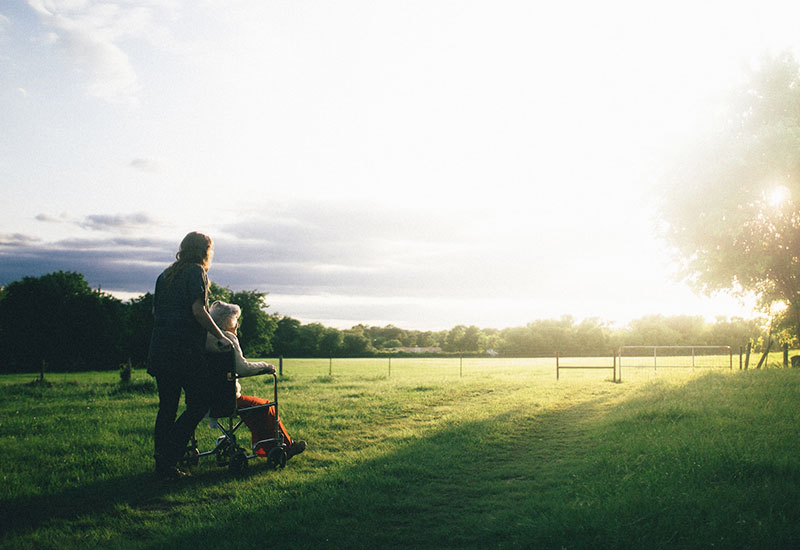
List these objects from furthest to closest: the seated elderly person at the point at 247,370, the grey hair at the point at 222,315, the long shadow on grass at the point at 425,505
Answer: the grey hair at the point at 222,315 < the seated elderly person at the point at 247,370 < the long shadow on grass at the point at 425,505

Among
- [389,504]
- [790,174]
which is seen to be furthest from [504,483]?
[790,174]

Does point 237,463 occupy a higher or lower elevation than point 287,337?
higher

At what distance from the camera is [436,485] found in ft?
19.5

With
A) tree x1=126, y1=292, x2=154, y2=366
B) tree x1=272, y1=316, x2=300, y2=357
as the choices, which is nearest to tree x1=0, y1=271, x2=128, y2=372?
tree x1=126, y1=292, x2=154, y2=366

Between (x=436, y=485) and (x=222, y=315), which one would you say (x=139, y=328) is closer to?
(x=222, y=315)

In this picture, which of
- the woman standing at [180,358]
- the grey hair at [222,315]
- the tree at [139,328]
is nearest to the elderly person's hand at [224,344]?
the woman standing at [180,358]

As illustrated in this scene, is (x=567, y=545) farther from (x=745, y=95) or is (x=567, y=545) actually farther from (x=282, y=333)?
(x=282, y=333)

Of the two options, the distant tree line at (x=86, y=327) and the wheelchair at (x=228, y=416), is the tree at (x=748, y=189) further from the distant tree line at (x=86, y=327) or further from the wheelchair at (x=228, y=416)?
the wheelchair at (x=228, y=416)

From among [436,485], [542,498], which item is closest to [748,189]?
[542,498]

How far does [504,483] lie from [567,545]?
1946mm

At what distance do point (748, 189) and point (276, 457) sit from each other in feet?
62.7

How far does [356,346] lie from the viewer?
8212 centimetres

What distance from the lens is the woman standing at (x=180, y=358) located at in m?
5.74

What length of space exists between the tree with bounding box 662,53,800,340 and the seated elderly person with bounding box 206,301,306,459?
17540 millimetres
